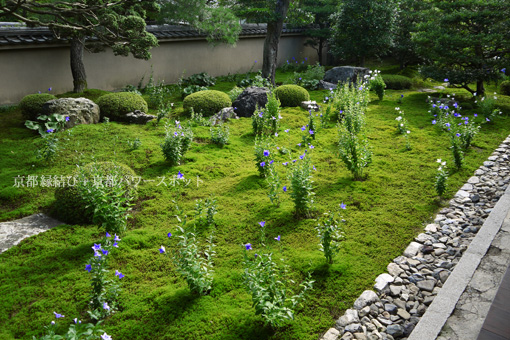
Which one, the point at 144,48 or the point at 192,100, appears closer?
the point at 144,48

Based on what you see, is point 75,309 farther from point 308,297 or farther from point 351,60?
point 351,60

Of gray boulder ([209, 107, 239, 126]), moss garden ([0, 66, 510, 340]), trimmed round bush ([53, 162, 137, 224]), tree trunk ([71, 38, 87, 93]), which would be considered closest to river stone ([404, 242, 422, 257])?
moss garden ([0, 66, 510, 340])

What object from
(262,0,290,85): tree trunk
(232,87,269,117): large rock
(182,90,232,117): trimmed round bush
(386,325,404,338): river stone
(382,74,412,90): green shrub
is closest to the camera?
(386,325,404,338): river stone

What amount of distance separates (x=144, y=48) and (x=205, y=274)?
6.12 meters

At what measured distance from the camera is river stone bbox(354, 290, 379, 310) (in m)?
3.59

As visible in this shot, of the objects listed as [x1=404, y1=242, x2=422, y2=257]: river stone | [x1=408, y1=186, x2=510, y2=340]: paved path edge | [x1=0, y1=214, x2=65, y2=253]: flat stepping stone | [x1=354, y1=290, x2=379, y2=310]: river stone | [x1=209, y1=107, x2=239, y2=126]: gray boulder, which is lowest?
[x1=0, y1=214, x2=65, y2=253]: flat stepping stone

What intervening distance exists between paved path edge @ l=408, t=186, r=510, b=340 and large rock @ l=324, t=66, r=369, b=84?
8.04 meters

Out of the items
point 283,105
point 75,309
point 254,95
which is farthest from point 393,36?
point 75,309

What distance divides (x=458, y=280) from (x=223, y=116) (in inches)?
252

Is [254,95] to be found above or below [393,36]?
below

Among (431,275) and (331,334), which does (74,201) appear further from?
(431,275)

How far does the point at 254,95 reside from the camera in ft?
31.2

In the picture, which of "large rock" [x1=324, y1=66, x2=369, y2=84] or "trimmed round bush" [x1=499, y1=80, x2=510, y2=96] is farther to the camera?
"large rock" [x1=324, y1=66, x2=369, y2=84]

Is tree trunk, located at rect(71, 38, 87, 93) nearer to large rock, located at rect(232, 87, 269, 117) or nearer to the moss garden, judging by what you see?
the moss garden
